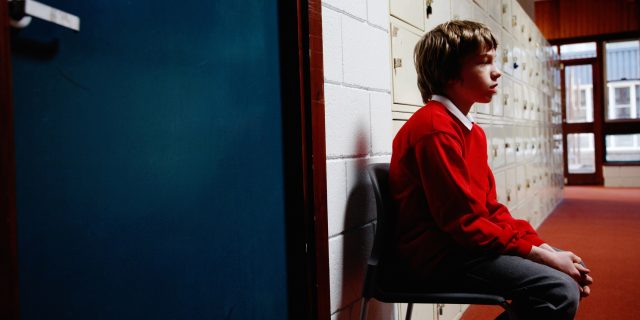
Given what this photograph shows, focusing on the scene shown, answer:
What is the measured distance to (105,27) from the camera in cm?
85

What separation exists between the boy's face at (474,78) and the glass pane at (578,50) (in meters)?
9.24

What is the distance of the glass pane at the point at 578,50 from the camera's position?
971 cm

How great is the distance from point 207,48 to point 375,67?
31.6 inches

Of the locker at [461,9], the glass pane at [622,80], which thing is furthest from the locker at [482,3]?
the glass pane at [622,80]

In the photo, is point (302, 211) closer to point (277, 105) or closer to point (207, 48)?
point (277, 105)

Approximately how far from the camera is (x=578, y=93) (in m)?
10.2

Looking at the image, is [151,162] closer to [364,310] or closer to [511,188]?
[364,310]

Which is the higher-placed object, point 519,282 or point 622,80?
point 622,80

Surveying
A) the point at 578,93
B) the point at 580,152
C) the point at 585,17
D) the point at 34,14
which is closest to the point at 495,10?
the point at 34,14

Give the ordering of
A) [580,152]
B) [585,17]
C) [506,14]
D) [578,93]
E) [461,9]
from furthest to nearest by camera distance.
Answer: [580,152] < [578,93] < [585,17] < [506,14] < [461,9]

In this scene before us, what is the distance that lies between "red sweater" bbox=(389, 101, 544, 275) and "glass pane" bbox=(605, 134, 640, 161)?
9603 millimetres

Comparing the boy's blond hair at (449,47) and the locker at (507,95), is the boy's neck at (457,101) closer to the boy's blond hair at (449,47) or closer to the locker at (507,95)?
the boy's blond hair at (449,47)

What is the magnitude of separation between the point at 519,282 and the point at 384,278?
0.37 m

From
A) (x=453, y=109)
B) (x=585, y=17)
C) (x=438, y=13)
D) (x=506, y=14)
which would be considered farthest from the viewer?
(x=585, y=17)
